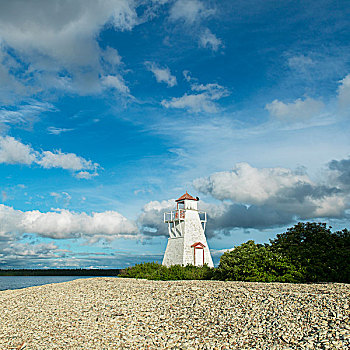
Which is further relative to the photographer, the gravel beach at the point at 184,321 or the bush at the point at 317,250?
the bush at the point at 317,250

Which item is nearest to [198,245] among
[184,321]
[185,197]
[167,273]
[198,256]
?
[198,256]

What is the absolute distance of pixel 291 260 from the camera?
17156 mm

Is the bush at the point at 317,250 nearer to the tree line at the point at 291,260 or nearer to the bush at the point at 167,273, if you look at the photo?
the tree line at the point at 291,260

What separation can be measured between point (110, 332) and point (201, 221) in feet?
70.4

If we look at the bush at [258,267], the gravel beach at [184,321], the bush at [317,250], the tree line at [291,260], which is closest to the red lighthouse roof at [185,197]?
the tree line at [291,260]

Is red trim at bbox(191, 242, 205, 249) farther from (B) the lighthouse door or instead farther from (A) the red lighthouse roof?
(A) the red lighthouse roof

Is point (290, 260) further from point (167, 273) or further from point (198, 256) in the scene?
point (198, 256)

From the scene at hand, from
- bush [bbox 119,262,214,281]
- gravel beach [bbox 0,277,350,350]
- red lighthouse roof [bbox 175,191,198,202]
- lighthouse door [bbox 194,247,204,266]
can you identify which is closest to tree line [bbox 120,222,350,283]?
bush [bbox 119,262,214,281]

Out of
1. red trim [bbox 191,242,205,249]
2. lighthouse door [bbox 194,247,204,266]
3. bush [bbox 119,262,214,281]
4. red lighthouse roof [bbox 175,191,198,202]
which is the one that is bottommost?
bush [bbox 119,262,214,281]

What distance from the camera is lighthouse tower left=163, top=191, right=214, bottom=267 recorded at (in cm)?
2795

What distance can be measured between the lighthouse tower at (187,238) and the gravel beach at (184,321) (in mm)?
16026

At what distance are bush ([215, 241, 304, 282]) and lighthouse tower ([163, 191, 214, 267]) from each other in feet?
32.6

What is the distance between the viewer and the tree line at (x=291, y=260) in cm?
1623

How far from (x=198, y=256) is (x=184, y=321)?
19.9m
